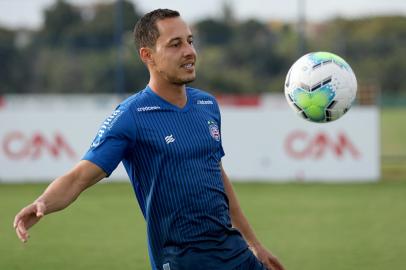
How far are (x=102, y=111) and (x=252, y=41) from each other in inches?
287

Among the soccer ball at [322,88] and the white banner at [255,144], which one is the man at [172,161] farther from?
the white banner at [255,144]

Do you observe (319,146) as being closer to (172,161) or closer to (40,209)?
(172,161)

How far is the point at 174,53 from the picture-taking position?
4.50 metres

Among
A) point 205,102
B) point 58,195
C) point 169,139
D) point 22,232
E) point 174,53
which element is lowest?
point 22,232

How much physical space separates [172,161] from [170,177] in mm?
84

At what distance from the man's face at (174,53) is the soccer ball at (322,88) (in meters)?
1.19

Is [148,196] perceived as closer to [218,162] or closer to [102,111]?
[218,162]

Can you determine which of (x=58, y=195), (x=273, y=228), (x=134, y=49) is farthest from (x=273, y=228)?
(x=134, y=49)

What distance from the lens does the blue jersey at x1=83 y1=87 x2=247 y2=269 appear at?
174 inches

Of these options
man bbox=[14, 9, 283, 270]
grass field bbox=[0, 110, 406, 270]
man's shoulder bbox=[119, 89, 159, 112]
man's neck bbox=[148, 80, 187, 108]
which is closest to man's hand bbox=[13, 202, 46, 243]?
man bbox=[14, 9, 283, 270]

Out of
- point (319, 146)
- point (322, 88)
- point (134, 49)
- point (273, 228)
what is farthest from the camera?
point (134, 49)

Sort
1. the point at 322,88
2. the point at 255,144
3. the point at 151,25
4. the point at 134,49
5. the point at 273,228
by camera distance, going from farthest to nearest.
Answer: the point at 134,49 → the point at 255,144 → the point at 273,228 → the point at 322,88 → the point at 151,25

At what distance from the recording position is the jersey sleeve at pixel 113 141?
4.30 metres

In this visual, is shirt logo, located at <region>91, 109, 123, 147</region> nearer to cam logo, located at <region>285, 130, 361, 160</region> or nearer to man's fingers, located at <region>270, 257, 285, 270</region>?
man's fingers, located at <region>270, 257, 285, 270</region>
